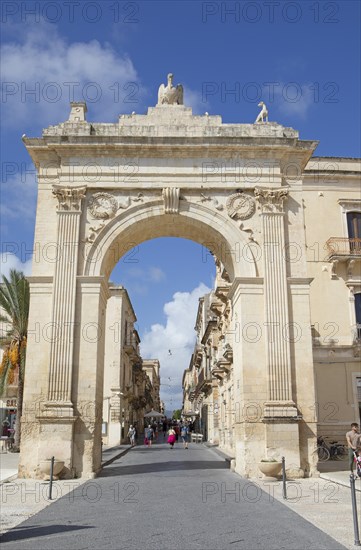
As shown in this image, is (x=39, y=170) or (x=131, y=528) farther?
(x=39, y=170)

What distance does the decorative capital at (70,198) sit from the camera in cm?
1780

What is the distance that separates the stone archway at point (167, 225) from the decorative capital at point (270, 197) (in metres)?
0.03

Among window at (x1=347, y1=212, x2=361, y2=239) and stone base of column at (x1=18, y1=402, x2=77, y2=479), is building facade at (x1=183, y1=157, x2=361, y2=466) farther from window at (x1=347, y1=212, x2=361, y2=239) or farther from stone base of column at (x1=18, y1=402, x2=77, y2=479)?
stone base of column at (x1=18, y1=402, x2=77, y2=479)

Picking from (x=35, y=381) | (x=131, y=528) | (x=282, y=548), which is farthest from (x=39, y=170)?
(x=282, y=548)

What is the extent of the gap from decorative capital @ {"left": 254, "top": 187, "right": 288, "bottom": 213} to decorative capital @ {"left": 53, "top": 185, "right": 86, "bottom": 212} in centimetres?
543

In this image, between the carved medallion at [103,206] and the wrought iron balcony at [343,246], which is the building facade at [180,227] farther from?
the wrought iron balcony at [343,246]

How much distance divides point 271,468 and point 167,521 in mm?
6164

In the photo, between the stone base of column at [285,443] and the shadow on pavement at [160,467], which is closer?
the stone base of column at [285,443]

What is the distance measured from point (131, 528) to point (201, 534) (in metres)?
1.15

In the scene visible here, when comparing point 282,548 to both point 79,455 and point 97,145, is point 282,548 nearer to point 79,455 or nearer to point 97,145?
point 79,455

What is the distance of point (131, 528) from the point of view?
8.93 metres

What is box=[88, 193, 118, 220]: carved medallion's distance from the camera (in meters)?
18.0

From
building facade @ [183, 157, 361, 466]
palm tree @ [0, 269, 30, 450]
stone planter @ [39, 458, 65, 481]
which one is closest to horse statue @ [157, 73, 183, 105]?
building facade @ [183, 157, 361, 466]

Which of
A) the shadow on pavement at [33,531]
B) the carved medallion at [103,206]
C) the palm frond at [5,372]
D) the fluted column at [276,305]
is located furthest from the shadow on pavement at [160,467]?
the palm frond at [5,372]
